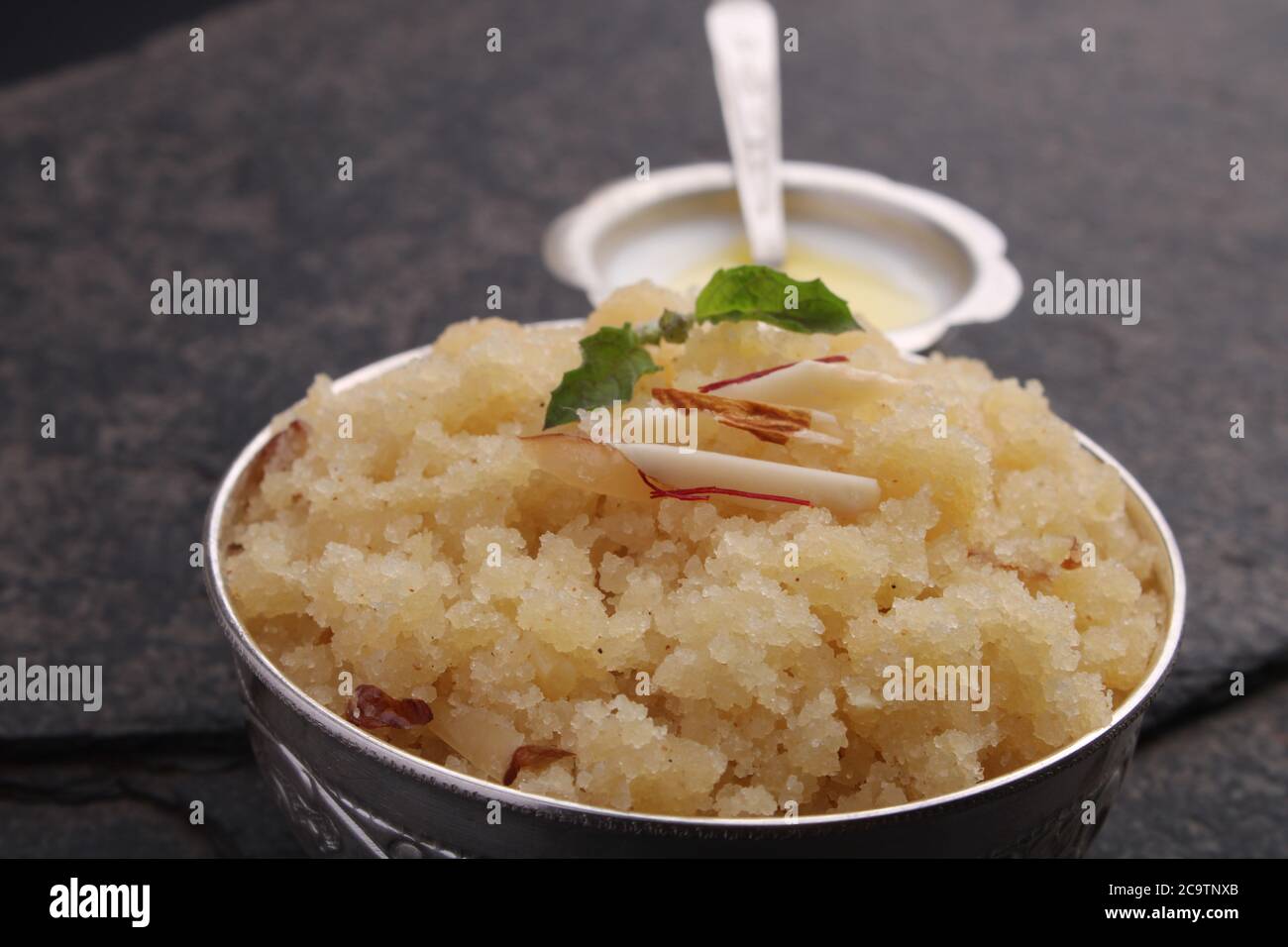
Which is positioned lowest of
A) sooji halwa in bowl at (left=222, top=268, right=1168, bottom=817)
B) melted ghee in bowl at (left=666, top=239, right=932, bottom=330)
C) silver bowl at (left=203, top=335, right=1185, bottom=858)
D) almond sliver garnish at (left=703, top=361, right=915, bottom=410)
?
silver bowl at (left=203, top=335, right=1185, bottom=858)

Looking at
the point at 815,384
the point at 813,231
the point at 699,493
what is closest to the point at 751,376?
the point at 815,384

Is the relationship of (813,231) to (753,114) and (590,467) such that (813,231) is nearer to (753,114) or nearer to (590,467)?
(753,114)

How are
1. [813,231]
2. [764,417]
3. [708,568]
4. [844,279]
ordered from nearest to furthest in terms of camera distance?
[708,568] < [764,417] < [844,279] < [813,231]

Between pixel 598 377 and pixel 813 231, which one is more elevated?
pixel 813 231

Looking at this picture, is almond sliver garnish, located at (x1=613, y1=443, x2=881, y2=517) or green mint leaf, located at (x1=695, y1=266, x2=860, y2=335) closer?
almond sliver garnish, located at (x1=613, y1=443, x2=881, y2=517)

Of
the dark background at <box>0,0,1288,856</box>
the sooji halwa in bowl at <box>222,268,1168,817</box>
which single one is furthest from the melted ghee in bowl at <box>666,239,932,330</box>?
the sooji halwa in bowl at <box>222,268,1168,817</box>

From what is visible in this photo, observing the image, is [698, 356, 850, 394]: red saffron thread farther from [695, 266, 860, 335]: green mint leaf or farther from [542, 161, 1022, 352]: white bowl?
[542, 161, 1022, 352]: white bowl

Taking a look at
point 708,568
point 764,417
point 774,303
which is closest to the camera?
point 708,568

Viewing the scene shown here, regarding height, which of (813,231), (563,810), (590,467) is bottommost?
(563,810)
